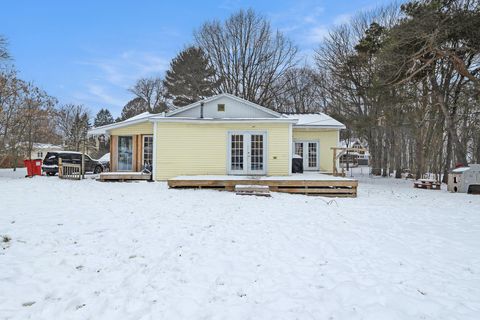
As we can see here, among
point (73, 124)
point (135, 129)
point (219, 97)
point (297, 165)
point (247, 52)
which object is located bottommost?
point (297, 165)

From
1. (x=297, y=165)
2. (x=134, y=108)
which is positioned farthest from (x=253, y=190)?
(x=134, y=108)

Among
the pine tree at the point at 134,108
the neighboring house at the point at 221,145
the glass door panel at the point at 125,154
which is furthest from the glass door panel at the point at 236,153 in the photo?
the pine tree at the point at 134,108

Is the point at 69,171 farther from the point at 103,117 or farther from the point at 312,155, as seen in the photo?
the point at 103,117

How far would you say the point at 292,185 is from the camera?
1085cm

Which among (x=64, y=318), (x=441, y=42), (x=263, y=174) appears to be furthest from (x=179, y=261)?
(x=441, y=42)

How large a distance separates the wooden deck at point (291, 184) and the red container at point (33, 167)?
9.99m

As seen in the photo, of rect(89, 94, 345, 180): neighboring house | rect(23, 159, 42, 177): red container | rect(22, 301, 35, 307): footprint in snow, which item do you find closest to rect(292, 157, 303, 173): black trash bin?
rect(89, 94, 345, 180): neighboring house

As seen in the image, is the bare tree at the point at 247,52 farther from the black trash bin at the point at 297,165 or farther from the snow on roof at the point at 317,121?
the black trash bin at the point at 297,165

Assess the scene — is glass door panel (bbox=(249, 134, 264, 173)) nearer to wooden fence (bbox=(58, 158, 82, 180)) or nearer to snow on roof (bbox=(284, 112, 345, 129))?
snow on roof (bbox=(284, 112, 345, 129))

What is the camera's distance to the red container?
16.2m

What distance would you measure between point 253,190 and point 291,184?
→ 1650mm

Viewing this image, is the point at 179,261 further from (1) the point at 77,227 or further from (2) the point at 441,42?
(2) the point at 441,42

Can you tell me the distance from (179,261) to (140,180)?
10.5 meters

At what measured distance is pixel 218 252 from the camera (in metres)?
4.26
